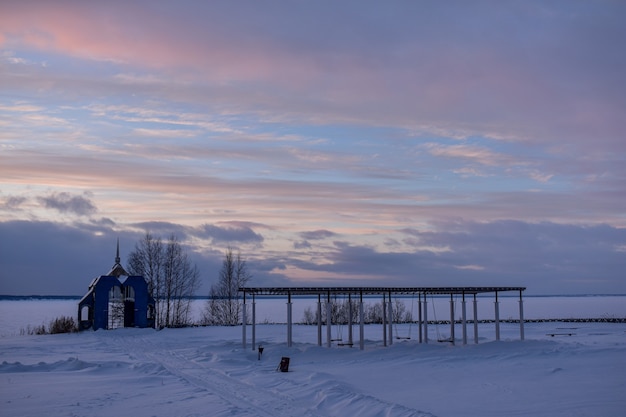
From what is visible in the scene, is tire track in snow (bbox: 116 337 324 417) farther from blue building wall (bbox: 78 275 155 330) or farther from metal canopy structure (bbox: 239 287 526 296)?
blue building wall (bbox: 78 275 155 330)

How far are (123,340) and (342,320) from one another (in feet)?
105

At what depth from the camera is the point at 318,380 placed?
22.6 meters

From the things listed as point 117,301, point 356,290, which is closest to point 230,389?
point 356,290

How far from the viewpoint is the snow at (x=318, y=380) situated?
706 inches

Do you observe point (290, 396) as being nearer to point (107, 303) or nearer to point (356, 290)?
point (356, 290)

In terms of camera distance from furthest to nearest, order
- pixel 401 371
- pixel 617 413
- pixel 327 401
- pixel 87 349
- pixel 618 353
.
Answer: pixel 87 349
pixel 618 353
pixel 401 371
pixel 327 401
pixel 617 413

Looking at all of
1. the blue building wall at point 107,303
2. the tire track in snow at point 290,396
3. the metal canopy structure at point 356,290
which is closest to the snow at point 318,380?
the tire track in snow at point 290,396

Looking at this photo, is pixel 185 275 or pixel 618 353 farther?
pixel 185 275

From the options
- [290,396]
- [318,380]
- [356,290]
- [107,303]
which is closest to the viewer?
[290,396]

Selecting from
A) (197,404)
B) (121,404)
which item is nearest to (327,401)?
(197,404)

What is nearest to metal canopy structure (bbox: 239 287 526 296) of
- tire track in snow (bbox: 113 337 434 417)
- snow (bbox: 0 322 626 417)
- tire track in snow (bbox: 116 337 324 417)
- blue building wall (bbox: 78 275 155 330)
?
snow (bbox: 0 322 626 417)

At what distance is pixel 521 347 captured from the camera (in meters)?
32.4

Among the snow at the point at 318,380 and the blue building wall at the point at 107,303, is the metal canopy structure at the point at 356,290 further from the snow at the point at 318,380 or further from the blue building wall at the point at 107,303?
the blue building wall at the point at 107,303

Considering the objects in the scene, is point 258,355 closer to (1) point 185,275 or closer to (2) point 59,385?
(2) point 59,385
